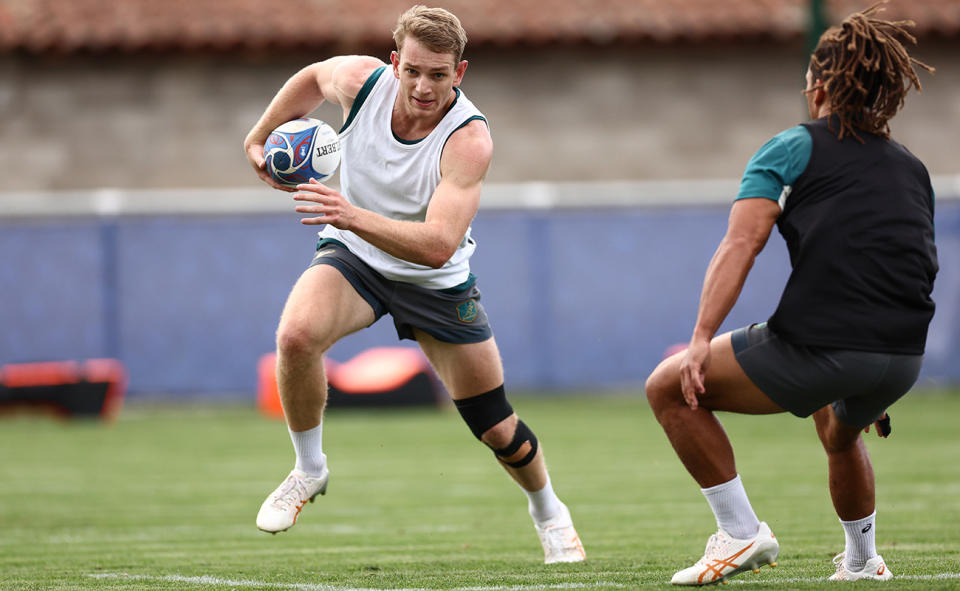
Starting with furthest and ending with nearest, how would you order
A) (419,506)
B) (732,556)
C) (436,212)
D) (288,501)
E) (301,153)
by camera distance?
(419,506) → (301,153) → (288,501) → (436,212) → (732,556)

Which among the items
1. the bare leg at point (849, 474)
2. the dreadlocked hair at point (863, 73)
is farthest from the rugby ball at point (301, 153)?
the bare leg at point (849, 474)

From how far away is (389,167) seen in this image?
6.31 metres

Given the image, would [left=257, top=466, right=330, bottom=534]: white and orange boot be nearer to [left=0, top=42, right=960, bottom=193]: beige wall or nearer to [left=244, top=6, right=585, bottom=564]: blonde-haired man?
[left=244, top=6, right=585, bottom=564]: blonde-haired man

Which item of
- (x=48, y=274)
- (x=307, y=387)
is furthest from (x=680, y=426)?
(x=48, y=274)

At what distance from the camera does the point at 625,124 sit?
20.8 meters

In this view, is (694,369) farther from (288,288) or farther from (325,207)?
(288,288)

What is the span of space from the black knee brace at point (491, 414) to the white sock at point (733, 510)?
4.46 ft

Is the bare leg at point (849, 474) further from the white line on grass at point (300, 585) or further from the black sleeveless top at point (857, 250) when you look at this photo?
the white line on grass at point (300, 585)

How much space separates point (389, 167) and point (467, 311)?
0.75 metres

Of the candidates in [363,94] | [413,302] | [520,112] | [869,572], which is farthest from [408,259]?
[520,112]

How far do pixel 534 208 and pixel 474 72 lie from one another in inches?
117

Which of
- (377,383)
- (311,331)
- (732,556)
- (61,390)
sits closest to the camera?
(732,556)

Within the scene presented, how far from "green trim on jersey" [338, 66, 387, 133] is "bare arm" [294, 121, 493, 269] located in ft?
1.73

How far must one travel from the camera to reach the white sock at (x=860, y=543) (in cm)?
562
